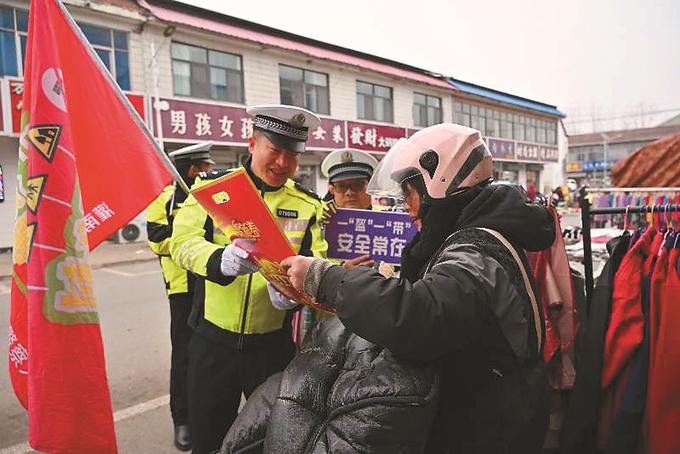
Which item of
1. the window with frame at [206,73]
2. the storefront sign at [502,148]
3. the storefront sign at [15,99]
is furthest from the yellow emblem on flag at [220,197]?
the storefront sign at [502,148]

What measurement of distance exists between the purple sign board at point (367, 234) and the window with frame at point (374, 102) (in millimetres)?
14836

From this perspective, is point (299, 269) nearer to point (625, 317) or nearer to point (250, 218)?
point (250, 218)

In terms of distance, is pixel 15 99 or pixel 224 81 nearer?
pixel 15 99

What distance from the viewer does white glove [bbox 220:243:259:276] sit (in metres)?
1.71

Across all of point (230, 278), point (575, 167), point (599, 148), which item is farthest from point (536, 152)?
point (599, 148)

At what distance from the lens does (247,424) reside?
130 cm

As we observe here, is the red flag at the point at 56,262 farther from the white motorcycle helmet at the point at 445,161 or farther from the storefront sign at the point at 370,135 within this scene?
the storefront sign at the point at 370,135

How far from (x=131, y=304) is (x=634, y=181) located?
5.95 m

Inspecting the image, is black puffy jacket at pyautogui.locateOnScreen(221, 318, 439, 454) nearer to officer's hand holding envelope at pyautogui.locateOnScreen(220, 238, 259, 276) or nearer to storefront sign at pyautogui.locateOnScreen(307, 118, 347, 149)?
officer's hand holding envelope at pyautogui.locateOnScreen(220, 238, 259, 276)

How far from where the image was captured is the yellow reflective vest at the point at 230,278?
1.96 m

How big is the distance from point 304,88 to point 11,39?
25.9ft

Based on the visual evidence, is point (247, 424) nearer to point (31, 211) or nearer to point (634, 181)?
point (31, 211)

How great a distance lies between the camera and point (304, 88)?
15188mm

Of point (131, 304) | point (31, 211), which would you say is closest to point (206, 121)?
point (131, 304)
